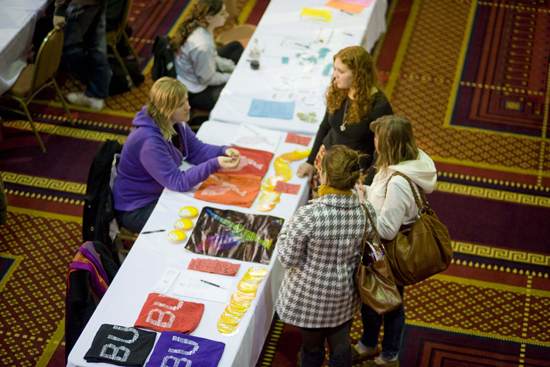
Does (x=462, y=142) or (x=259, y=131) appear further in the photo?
(x=462, y=142)

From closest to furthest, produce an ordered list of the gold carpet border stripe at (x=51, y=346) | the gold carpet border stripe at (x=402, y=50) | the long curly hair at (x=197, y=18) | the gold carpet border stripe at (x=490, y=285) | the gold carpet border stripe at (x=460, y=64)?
the gold carpet border stripe at (x=51, y=346) < the gold carpet border stripe at (x=490, y=285) < the long curly hair at (x=197, y=18) < the gold carpet border stripe at (x=460, y=64) < the gold carpet border stripe at (x=402, y=50)

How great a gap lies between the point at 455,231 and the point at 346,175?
2080mm

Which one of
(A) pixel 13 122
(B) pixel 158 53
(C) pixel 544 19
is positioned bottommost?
(A) pixel 13 122

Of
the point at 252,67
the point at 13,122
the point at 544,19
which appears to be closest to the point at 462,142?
the point at 252,67

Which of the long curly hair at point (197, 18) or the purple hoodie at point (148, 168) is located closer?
the purple hoodie at point (148, 168)

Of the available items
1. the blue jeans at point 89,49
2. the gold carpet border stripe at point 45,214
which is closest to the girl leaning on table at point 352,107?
the gold carpet border stripe at point 45,214

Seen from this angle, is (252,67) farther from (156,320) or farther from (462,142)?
(156,320)

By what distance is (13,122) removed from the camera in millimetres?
5004

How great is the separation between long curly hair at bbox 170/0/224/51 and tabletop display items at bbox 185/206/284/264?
1641 mm

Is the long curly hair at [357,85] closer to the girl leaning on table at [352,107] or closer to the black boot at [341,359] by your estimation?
the girl leaning on table at [352,107]

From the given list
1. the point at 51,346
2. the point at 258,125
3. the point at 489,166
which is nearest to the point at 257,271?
the point at 258,125

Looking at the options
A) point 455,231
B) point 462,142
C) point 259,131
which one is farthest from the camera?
point 462,142

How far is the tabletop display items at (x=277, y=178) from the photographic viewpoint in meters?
3.26

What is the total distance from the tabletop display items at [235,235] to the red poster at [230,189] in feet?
0.28
